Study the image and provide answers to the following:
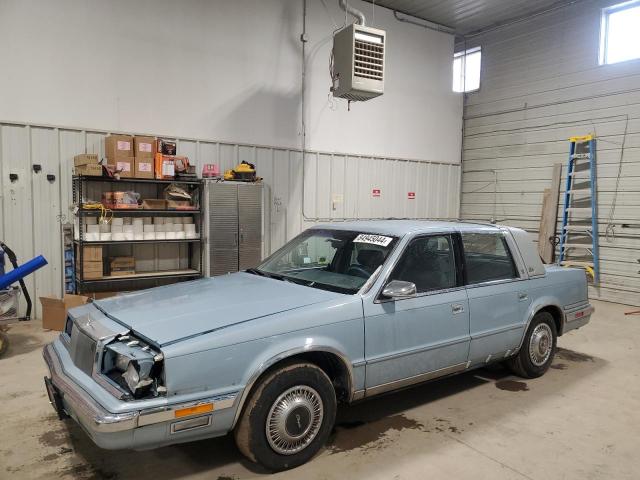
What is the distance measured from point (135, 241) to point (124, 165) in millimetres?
1049

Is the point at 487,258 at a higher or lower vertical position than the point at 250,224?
lower

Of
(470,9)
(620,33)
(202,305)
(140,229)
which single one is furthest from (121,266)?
(620,33)

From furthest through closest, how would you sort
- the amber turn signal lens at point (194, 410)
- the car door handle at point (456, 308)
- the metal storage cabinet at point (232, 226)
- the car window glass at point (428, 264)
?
the metal storage cabinet at point (232, 226)
the car door handle at point (456, 308)
the car window glass at point (428, 264)
the amber turn signal lens at point (194, 410)

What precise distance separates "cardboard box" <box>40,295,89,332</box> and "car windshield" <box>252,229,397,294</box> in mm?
3104

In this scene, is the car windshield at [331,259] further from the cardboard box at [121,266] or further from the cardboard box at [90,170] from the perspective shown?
the cardboard box at [121,266]

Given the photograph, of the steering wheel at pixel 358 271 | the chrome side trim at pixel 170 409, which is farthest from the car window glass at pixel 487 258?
the chrome side trim at pixel 170 409

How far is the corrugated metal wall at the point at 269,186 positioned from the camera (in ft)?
20.2

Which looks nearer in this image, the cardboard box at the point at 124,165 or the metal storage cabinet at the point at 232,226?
the cardboard box at the point at 124,165

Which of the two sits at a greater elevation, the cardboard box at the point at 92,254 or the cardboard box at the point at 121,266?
the cardboard box at the point at 92,254

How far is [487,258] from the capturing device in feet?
13.2

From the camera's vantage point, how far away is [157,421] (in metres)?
2.24

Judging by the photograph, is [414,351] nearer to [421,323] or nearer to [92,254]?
[421,323]

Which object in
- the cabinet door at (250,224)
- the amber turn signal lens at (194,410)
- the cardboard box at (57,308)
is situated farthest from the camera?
the cabinet door at (250,224)

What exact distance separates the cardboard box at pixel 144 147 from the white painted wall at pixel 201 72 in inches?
24.1
